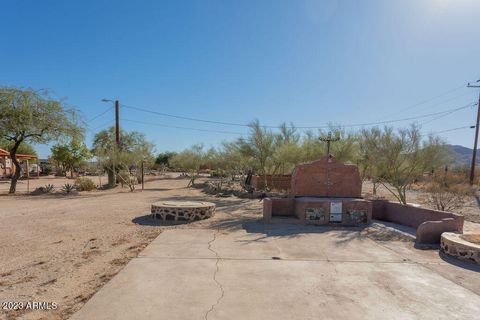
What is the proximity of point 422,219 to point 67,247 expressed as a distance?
10436 mm

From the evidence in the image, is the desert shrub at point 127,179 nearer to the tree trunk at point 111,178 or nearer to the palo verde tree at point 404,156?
the tree trunk at point 111,178

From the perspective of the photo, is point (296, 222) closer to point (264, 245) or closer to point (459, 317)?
point (264, 245)

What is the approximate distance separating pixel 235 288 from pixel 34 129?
19003mm

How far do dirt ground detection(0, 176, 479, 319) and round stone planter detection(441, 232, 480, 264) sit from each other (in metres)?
1.50

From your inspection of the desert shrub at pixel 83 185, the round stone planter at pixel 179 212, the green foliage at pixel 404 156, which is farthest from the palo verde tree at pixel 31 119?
the green foliage at pixel 404 156

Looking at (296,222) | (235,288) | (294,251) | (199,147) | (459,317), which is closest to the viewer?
(459,317)

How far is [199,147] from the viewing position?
35625mm

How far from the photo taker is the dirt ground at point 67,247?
467 cm

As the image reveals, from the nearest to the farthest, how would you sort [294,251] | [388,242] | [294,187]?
[294,251]
[388,242]
[294,187]

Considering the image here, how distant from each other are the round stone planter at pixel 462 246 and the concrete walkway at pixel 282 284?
0.36m

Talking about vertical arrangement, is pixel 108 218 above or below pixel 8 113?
below

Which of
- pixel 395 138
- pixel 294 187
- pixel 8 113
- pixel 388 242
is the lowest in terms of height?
pixel 388 242

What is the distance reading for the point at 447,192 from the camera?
12.7m

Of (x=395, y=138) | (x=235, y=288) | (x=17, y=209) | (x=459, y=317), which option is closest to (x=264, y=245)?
(x=235, y=288)
